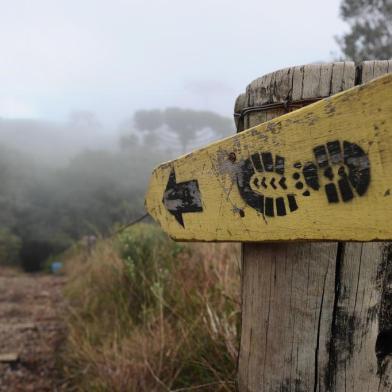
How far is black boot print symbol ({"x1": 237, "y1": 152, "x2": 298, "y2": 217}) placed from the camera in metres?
0.70

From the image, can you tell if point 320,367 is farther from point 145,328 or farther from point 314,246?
point 145,328

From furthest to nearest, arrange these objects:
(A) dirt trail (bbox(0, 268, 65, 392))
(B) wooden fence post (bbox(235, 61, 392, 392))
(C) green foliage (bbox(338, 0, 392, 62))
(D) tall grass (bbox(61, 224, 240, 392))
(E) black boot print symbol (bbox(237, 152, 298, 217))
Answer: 1. (C) green foliage (bbox(338, 0, 392, 62))
2. (A) dirt trail (bbox(0, 268, 65, 392))
3. (D) tall grass (bbox(61, 224, 240, 392))
4. (B) wooden fence post (bbox(235, 61, 392, 392))
5. (E) black boot print symbol (bbox(237, 152, 298, 217))

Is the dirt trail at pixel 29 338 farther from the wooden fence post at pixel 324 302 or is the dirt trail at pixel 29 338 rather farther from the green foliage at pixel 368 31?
the green foliage at pixel 368 31

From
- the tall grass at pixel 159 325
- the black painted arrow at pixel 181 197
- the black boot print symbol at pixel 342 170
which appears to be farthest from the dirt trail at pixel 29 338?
the black boot print symbol at pixel 342 170

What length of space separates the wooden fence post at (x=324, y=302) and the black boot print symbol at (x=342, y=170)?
0.21 meters

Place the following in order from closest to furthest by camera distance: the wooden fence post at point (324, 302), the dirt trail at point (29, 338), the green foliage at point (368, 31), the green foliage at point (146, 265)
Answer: the wooden fence post at point (324, 302) < the dirt trail at point (29, 338) < the green foliage at point (146, 265) < the green foliage at point (368, 31)

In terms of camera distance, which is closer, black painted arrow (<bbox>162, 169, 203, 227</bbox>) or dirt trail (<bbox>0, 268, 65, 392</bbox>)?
black painted arrow (<bbox>162, 169, 203, 227</bbox>)

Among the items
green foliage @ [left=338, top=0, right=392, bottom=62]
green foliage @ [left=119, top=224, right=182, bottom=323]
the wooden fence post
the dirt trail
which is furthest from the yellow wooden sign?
green foliage @ [left=338, top=0, right=392, bottom=62]

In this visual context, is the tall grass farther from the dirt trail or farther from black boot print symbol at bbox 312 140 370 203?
black boot print symbol at bbox 312 140 370 203

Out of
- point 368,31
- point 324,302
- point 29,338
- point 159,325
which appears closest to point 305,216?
point 324,302

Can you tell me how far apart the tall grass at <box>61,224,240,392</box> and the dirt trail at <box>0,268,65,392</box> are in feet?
0.46

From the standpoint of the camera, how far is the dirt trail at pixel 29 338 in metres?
2.25

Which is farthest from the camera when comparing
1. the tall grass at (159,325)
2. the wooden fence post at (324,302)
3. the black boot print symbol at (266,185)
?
the tall grass at (159,325)

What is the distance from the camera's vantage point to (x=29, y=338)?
2877 mm
